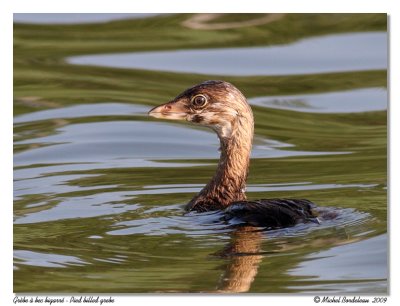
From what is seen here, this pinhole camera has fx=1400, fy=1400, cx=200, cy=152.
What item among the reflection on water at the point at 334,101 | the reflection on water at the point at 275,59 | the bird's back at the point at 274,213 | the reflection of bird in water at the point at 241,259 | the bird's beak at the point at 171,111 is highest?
the reflection on water at the point at 275,59

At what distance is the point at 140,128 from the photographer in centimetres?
1638

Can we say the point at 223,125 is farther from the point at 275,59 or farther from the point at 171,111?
the point at 275,59

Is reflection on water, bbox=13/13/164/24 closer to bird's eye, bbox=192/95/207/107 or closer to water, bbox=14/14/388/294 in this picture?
water, bbox=14/14/388/294

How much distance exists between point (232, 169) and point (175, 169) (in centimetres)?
204

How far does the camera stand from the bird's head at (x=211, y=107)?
1245 centimetres

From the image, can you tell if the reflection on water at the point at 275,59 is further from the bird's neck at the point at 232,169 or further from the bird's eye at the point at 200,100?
the bird's eye at the point at 200,100

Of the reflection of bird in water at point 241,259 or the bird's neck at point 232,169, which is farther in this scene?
the bird's neck at point 232,169

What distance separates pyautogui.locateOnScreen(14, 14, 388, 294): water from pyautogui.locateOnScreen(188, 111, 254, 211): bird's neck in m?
0.33

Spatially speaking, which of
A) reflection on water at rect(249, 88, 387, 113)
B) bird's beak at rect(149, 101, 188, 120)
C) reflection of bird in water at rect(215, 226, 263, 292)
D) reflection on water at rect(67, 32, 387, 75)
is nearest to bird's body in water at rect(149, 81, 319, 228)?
bird's beak at rect(149, 101, 188, 120)

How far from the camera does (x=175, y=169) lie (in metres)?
14.6

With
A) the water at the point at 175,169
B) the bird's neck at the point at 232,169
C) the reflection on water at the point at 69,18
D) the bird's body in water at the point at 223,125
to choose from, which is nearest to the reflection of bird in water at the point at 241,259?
the water at the point at 175,169

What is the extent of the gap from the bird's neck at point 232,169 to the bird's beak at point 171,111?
0.43 m

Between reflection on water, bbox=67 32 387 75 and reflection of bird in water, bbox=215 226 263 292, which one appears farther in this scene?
reflection on water, bbox=67 32 387 75

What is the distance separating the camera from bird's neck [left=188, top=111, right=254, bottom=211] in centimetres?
1253
